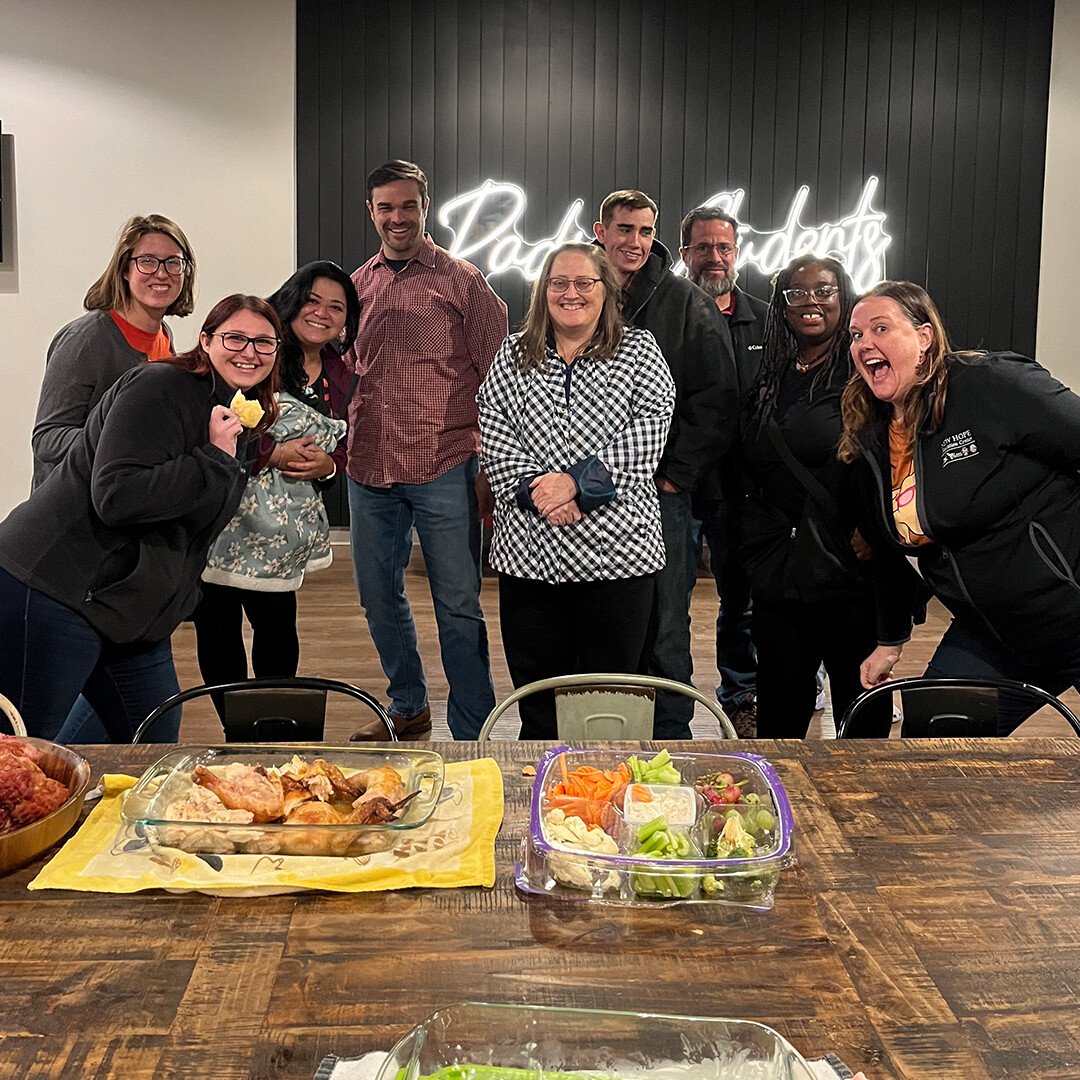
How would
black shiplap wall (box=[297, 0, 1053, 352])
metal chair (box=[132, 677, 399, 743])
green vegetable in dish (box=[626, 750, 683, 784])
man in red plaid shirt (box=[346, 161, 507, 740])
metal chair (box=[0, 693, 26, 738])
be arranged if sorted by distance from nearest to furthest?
green vegetable in dish (box=[626, 750, 683, 784]) < metal chair (box=[0, 693, 26, 738]) < metal chair (box=[132, 677, 399, 743]) < man in red plaid shirt (box=[346, 161, 507, 740]) < black shiplap wall (box=[297, 0, 1053, 352])

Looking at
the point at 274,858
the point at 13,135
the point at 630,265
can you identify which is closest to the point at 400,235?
the point at 630,265

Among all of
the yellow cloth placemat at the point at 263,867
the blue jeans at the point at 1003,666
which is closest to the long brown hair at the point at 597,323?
the blue jeans at the point at 1003,666

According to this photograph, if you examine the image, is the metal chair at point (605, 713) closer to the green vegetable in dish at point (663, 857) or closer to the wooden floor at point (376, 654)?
the green vegetable in dish at point (663, 857)

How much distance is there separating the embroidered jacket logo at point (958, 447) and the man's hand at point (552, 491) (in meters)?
0.94

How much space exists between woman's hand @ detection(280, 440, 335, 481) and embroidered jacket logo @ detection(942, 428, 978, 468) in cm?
179

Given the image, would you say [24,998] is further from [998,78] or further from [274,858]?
[998,78]

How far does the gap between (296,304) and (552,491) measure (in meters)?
1.09

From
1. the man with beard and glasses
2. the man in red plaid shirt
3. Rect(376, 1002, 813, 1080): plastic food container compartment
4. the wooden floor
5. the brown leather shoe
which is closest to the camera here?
Rect(376, 1002, 813, 1080): plastic food container compartment

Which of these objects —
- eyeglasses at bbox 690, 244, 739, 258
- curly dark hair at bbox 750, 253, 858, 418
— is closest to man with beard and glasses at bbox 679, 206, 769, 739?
eyeglasses at bbox 690, 244, 739, 258

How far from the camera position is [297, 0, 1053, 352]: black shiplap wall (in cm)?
650

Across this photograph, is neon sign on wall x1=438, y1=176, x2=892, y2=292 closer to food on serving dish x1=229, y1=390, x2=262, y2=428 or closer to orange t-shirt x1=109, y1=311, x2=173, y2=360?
orange t-shirt x1=109, y1=311, x2=173, y2=360

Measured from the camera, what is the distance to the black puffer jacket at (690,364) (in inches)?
135

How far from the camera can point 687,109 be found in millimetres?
6637

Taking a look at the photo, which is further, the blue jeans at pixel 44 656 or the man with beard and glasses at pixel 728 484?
the man with beard and glasses at pixel 728 484
